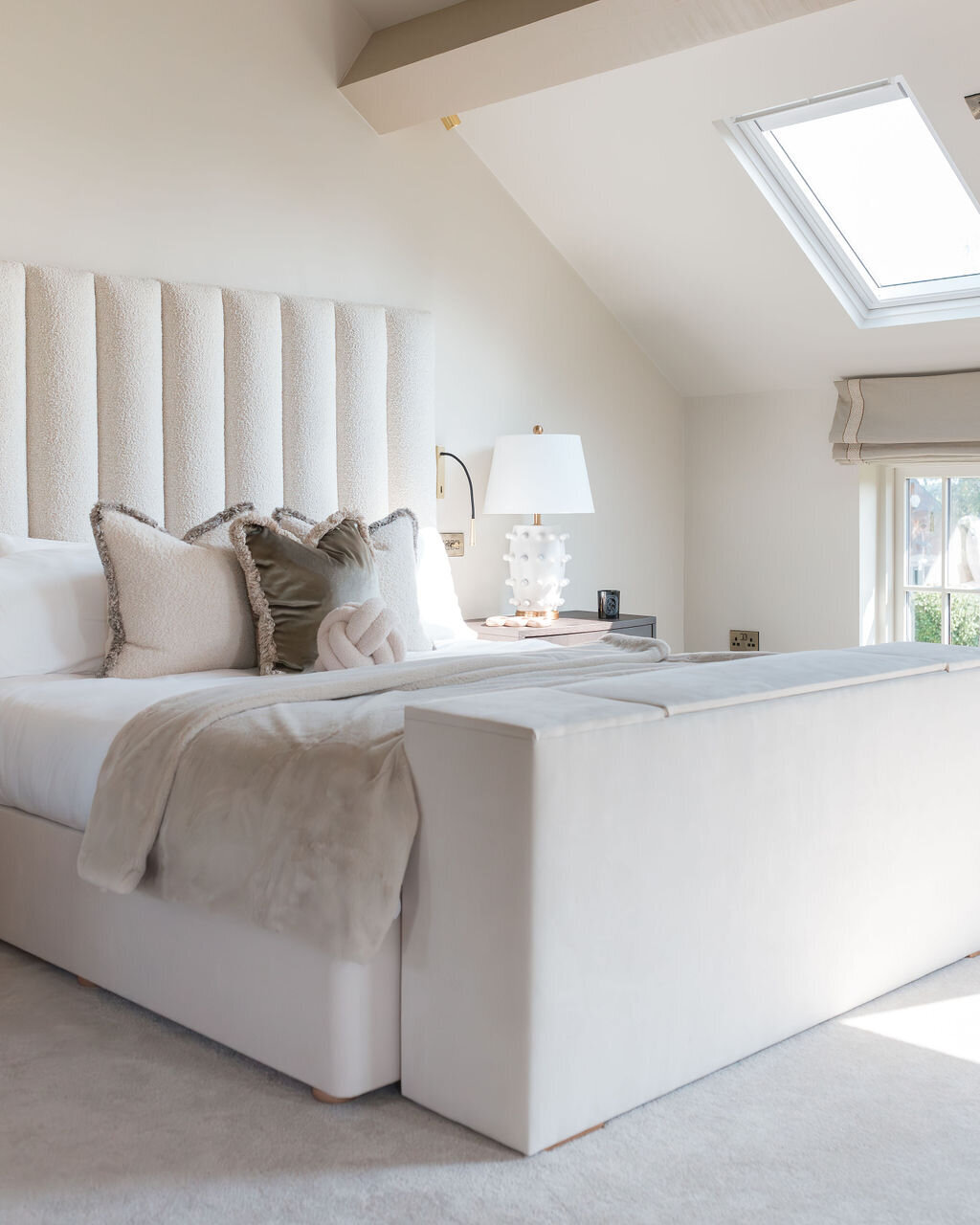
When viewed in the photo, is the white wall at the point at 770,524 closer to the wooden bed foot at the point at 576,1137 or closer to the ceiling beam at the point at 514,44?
the ceiling beam at the point at 514,44

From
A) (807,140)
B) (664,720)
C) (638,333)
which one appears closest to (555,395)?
(638,333)

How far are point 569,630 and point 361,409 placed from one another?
3.25 feet

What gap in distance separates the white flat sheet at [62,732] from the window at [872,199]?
2584 mm

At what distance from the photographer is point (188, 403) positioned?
11.8ft

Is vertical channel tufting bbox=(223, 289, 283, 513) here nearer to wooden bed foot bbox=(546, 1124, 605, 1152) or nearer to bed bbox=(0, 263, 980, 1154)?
bed bbox=(0, 263, 980, 1154)

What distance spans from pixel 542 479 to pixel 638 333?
1128 mm

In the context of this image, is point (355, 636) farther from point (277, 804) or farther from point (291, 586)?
point (277, 804)

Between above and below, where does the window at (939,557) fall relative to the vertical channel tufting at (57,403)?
below

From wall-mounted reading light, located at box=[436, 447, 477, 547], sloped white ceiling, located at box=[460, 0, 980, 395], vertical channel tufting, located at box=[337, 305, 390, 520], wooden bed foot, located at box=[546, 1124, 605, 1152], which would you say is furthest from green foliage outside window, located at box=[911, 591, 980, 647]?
wooden bed foot, located at box=[546, 1124, 605, 1152]

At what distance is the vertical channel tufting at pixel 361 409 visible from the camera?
13.2ft

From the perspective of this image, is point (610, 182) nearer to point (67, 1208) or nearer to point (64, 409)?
point (64, 409)

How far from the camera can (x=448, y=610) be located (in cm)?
383

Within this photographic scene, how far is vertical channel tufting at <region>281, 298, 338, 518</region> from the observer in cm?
388

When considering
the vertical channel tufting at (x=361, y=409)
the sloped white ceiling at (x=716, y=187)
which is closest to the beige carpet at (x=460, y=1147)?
the vertical channel tufting at (x=361, y=409)
